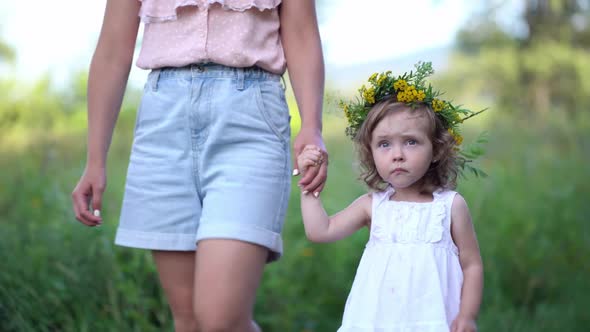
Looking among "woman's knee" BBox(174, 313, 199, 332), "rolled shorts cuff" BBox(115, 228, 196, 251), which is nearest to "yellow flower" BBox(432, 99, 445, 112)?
"rolled shorts cuff" BBox(115, 228, 196, 251)

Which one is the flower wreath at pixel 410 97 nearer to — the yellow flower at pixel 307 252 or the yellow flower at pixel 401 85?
the yellow flower at pixel 401 85

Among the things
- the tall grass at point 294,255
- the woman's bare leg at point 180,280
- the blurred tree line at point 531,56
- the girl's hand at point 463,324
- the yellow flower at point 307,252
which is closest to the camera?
the girl's hand at point 463,324

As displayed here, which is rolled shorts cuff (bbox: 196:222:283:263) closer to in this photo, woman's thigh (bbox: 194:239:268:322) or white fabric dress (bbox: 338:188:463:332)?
woman's thigh (bbox: 194:239:268:322)

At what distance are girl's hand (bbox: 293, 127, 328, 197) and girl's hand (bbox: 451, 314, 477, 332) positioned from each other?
0.55 metres

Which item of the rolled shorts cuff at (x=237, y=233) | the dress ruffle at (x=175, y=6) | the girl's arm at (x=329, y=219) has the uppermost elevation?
the dress ruffle at (x=175, y=6)

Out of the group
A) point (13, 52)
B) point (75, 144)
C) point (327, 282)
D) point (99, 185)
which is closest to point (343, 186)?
point (327, 282)

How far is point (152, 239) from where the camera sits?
2.59 meters

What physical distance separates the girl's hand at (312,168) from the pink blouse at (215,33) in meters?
0.25

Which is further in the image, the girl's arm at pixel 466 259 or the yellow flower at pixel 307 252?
the yellow flower at pixel 307 252

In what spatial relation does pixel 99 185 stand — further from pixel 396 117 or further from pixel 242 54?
pixel 396 117

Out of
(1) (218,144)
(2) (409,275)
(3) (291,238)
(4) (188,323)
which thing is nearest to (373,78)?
(1) (218,144)

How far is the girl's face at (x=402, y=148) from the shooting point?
7.93 ft

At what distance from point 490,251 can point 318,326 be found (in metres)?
1.24

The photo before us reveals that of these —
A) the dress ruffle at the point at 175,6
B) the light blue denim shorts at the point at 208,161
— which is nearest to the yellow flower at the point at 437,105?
the light blue denim shorts at the point at 208,161
